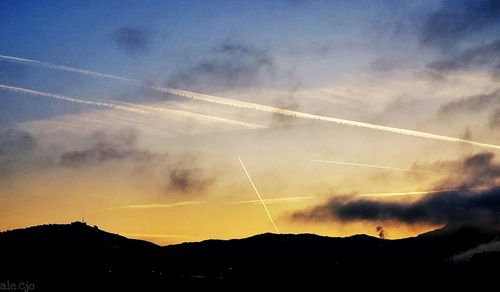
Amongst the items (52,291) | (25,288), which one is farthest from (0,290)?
(52,291)

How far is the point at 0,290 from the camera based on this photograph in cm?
13938

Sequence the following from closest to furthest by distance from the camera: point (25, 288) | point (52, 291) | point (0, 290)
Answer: point (0, 290) → point (25, 288) → point (52, 291)

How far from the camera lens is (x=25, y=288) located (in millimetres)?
171500

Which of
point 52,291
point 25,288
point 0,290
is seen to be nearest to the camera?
point 0,290

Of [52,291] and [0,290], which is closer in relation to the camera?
[0,290]

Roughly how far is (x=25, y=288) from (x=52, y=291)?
23.3 metres

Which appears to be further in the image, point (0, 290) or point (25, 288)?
point (25, 288)

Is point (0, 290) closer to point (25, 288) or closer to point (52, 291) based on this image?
point (25, 288)

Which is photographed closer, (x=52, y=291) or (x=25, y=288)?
(x=25, y=288)

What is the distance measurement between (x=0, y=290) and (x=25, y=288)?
33.9 m
